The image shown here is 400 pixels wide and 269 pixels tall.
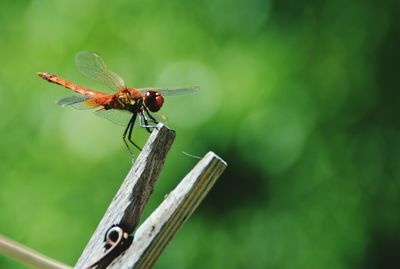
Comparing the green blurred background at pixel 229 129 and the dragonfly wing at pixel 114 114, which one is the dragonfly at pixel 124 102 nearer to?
the dragonfly wing at pixel 114 114

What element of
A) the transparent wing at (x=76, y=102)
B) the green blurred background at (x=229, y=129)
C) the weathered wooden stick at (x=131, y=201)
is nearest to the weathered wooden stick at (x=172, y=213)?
the weathered wooden stick at (x=131, y=201)

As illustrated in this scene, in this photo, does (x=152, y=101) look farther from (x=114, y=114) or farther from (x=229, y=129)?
(x=229, y=129)

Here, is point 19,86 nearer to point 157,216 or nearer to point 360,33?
point 360,33

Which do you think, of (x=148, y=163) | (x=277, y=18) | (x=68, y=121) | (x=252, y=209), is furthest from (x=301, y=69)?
(x=148, y=163)

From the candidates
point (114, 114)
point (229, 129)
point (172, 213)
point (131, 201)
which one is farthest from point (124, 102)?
point (172, 213)

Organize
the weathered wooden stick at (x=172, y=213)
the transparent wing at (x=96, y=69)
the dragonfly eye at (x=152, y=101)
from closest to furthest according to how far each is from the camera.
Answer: the weathered wooden stick at (x=172, y=213)
the dragonfly eye at (x=152, y=101)
the transparent wing at (x=96, y=69)

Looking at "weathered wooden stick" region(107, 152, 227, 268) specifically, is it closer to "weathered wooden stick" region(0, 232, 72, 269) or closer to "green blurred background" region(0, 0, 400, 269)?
"weathered wooden stick" region(0, 232, 72, 269)

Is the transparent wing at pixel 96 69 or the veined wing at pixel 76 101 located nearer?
the veined wing at pixel 76 101
